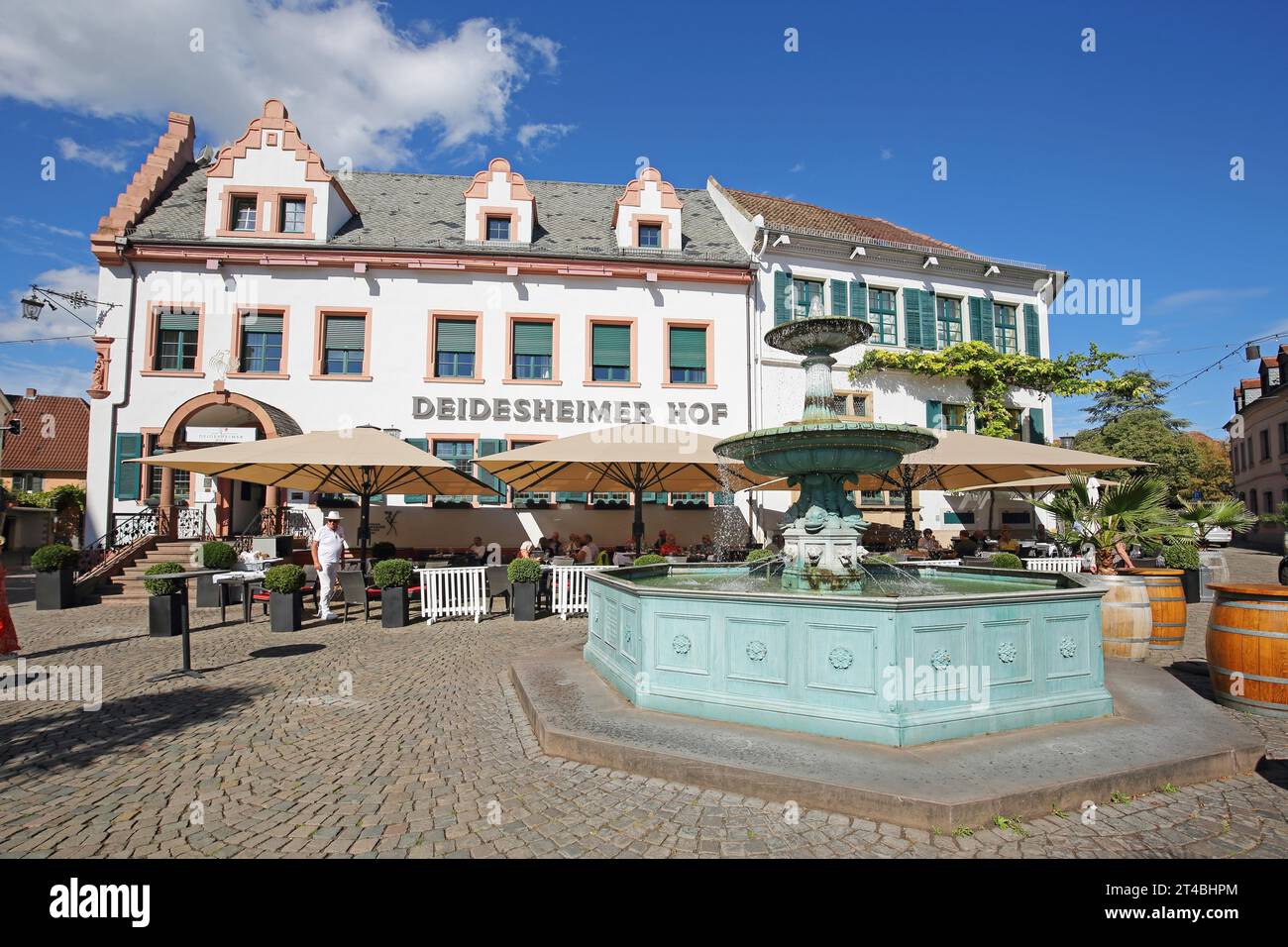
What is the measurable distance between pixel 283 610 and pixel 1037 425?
22.1 meters

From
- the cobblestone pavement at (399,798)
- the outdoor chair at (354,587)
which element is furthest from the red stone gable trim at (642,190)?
the cobblestone pavement at (399,798)

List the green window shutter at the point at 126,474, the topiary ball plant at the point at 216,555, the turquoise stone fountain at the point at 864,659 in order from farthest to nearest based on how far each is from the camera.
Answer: the green window shutter at the point at 126,474
the topiary ball plant at the point at 216,555
the turquoise stone fountain at the point at 864,659

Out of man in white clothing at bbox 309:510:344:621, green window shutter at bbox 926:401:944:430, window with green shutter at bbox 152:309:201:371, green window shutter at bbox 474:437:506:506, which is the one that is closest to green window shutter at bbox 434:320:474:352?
green window shutter at bbox 474:437:506:506

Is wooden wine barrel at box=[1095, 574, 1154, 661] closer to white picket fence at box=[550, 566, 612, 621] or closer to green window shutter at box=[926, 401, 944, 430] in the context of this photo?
white picket fence at box=[550, 566, 612, 621]

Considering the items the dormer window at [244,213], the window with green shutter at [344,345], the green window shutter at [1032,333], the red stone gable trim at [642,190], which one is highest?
the red stone gable trim at [642,190]

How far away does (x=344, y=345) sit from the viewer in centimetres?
1809

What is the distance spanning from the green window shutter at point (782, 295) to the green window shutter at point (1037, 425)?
29.7 ft

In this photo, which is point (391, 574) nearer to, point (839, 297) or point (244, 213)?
point (244, 213)

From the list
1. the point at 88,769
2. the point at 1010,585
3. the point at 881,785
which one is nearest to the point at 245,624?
the point at 88,769

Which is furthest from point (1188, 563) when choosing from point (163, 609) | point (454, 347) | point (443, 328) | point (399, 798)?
point (443, 328)

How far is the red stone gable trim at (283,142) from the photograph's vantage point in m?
18.6

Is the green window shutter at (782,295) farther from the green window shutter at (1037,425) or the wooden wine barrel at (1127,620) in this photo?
the wooden wine barrel at (1127,620)
